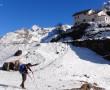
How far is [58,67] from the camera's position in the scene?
43.4 meters

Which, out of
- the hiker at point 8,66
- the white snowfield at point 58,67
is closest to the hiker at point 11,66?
the hiker at point 8,66

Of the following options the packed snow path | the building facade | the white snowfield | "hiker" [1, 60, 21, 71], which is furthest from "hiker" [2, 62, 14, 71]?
the building facade

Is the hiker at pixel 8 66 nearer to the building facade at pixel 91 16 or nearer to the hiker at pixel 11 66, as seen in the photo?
the hiker at pixel 11 66

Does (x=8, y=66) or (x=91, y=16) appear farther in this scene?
(x=91, y=16)

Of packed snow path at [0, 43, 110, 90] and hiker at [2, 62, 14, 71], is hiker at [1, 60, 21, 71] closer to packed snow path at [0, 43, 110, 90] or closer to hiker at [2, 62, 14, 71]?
hiker at [2, 62, 14, 71]

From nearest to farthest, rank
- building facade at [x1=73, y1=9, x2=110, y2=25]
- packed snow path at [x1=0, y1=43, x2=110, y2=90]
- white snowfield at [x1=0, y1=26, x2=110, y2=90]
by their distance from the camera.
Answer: packed snow path at [x1=0, y1=43, x2=110, y2=90] < white snowfield at [x1=0, y1=26, x2=110, y2=90] < building facade at [x1=73, y1=9, x2=110, y2=25]

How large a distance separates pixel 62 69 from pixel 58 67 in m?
1.04

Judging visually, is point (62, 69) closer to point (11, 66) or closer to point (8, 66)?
point (11, 66)

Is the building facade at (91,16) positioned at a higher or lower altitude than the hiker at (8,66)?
higher

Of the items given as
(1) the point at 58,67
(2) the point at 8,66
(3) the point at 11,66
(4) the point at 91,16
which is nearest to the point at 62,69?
(1) the point at 58,67

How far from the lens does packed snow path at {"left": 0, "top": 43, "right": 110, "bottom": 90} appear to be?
108 ft

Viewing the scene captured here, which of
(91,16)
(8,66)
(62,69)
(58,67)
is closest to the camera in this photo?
(62,69)

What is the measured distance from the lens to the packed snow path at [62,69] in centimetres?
3278

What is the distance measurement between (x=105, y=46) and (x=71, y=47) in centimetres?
598
